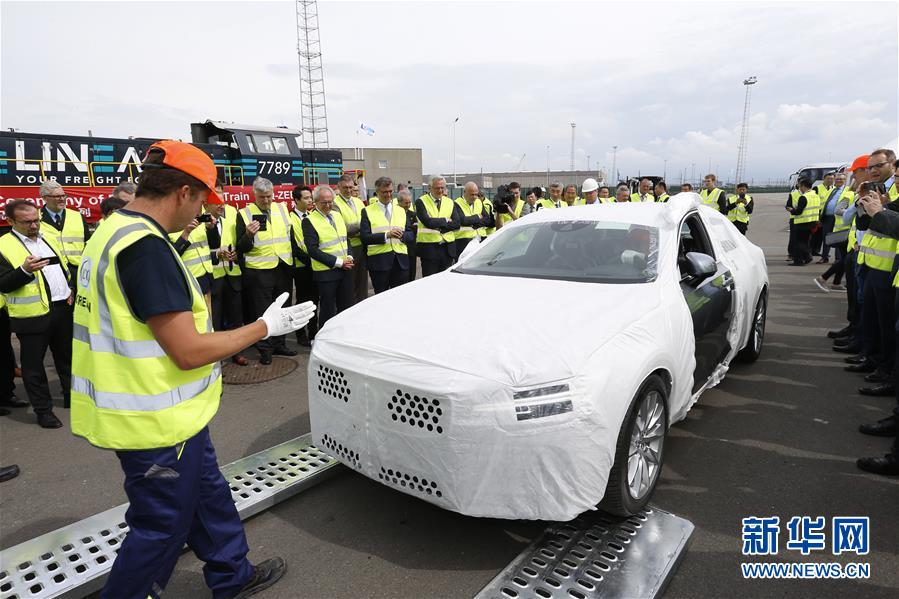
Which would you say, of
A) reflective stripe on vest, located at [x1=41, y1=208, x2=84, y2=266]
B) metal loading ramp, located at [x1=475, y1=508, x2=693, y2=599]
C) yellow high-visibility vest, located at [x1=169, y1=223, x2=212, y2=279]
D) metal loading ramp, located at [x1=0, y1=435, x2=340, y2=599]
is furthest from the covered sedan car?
reflective stripe on vest, located at [x1=41, y1=208, x2=84, y2=266]

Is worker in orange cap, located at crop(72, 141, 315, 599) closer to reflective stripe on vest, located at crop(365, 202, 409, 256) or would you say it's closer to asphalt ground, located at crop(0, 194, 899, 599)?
asphalt ground, located at crop(0, 194, 899, 599)

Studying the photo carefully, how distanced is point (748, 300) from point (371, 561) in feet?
12.9

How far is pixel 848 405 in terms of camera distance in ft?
14.7

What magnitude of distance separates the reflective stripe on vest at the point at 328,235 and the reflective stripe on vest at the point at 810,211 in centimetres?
1138

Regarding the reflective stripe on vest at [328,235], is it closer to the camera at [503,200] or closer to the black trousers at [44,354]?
the black trousers at [44,354]

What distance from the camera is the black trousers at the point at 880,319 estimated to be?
4797mm

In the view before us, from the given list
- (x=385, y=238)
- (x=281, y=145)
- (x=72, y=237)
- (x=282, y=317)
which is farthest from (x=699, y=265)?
(x=281, y=145)

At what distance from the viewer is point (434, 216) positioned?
744 cm

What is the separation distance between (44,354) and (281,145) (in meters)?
12.4

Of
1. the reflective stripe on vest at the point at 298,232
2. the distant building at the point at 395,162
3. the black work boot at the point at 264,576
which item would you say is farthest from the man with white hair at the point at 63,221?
the distant building at the point at 395,162

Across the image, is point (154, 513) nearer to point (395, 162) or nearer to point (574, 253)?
point (574, 253)

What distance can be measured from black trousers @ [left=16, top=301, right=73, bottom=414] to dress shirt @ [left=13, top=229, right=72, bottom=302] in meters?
0.09

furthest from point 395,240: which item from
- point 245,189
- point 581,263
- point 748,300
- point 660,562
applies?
point 245,189

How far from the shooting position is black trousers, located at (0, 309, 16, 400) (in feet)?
16.1
